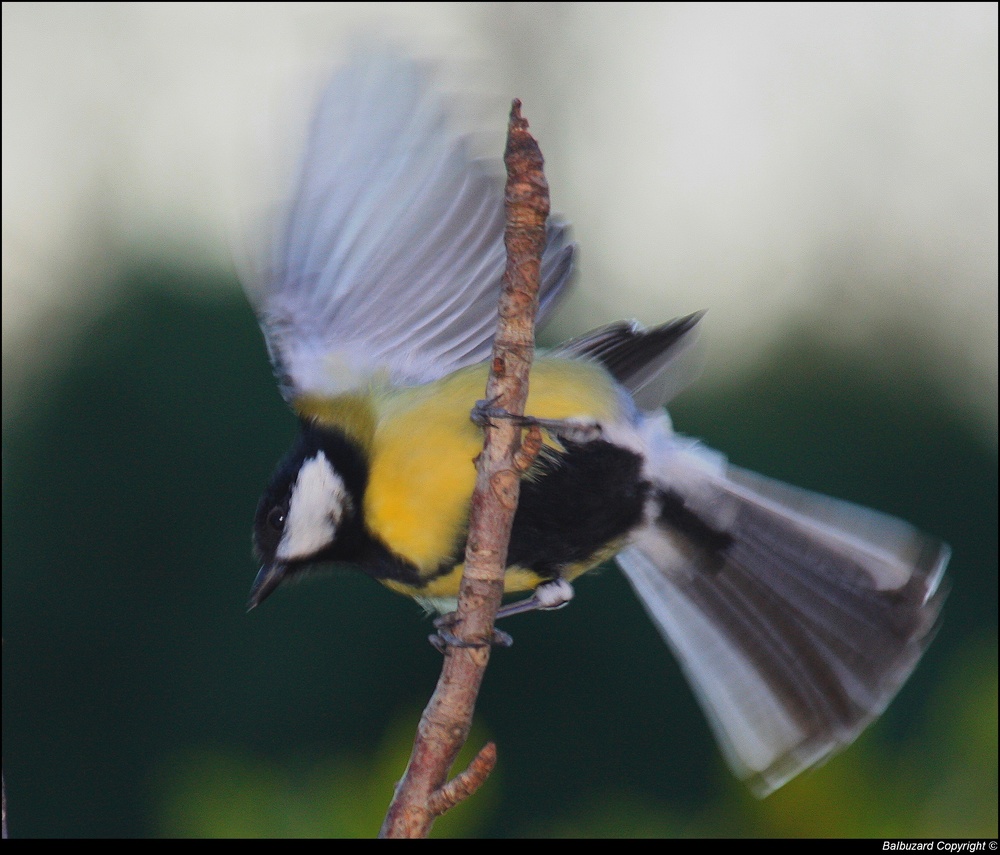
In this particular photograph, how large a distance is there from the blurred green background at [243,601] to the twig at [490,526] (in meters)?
1.16

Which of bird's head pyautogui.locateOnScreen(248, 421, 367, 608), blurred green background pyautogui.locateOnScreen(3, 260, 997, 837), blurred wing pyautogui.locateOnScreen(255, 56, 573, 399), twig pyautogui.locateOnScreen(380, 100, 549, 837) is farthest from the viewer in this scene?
blurred green background pyautogui.locateOnScreen(3, 260, 997, 837)

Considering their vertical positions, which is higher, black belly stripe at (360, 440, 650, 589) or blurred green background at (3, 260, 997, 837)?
black belly stripe at (360, 440, 650, 589)

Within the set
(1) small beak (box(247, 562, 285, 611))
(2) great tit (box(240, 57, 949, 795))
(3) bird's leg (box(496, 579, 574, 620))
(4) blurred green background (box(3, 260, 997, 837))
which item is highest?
(2) great tit (box(240, 57, 949, 795))

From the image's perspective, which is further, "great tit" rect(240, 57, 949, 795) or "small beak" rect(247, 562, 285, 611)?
"small beak" rect(247, 562, 285, 611)

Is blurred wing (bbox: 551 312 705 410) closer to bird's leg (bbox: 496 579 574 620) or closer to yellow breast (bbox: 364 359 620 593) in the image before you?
yellow breast (bbox: 364 359 620 593)

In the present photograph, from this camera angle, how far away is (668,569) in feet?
6.15

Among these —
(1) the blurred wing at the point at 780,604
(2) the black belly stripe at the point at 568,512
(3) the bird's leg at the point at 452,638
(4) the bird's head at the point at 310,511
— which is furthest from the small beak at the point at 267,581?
(1) the blurred wing at the point at 780,604

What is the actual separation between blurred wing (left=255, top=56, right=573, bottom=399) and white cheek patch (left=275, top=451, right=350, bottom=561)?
221 mm

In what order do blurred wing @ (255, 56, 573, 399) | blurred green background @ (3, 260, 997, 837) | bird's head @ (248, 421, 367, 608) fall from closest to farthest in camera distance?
bird's head @ (248, 421, 367, 608) < blurred wing @ (255, 56, 573, 399) < blurred green background @ (3, 260, 997, 837)

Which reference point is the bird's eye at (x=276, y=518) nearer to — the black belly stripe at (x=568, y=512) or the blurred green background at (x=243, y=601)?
the black belly stripe at (x=568, y=512)

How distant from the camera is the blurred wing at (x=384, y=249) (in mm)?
1953

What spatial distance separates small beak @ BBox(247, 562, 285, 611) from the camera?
1787mm

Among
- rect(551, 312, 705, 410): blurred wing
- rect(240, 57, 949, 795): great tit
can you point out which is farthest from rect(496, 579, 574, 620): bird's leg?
rect(551, 312, 705, 410): blurred wing

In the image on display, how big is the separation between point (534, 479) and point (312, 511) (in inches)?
13.7
